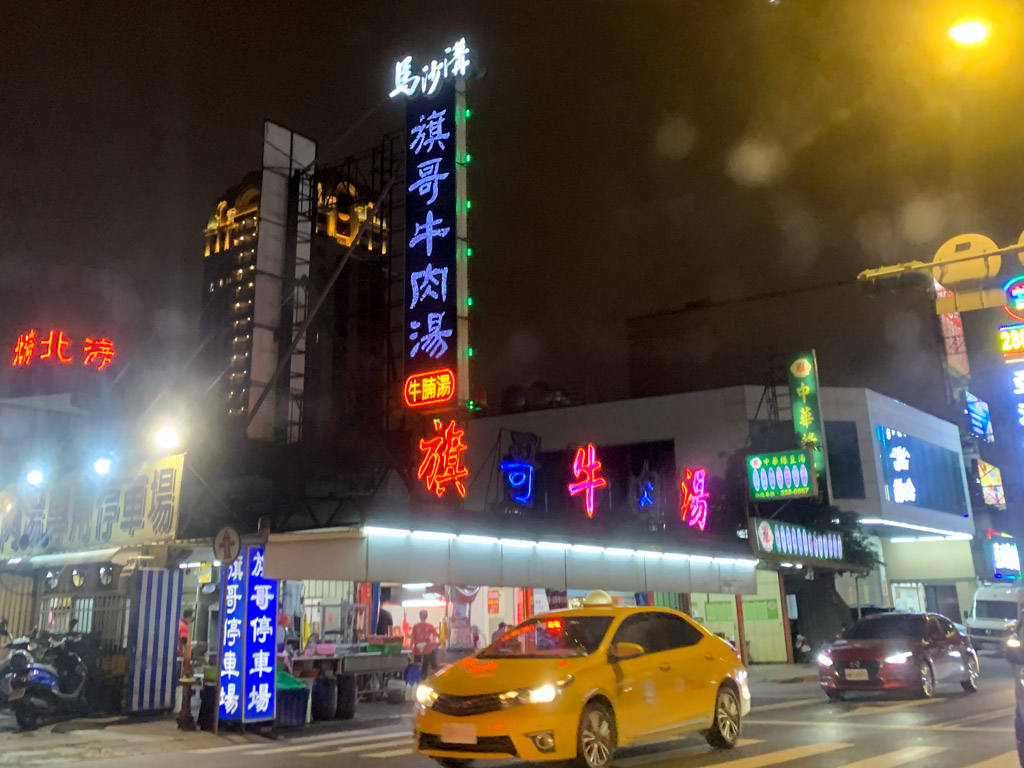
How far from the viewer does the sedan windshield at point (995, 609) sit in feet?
99.8

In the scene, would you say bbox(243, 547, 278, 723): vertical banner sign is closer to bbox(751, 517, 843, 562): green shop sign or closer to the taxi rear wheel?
the taxi rear wheel

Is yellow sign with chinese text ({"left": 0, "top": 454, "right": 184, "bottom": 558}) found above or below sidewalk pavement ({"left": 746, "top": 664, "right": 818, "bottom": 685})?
above

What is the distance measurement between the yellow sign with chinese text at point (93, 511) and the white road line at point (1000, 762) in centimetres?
1283

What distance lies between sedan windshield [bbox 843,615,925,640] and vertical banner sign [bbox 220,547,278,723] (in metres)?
9.63

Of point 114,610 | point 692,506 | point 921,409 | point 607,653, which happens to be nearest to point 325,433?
point 692,506

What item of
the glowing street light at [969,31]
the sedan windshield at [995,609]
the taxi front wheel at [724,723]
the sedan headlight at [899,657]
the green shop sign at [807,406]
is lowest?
the taxi front wheel at [724,723]

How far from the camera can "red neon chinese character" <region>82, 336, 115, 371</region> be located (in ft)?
89.8

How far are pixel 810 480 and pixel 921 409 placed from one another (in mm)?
23893

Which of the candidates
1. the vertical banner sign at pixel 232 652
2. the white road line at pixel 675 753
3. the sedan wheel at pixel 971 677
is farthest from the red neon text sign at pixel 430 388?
the sedan wheel at pixel 971 677

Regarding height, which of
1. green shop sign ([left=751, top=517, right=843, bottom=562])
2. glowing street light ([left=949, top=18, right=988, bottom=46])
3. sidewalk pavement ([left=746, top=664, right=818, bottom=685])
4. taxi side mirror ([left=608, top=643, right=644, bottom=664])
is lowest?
sidewalk pavement ([left=746, top=664, right=818, bottom=685])

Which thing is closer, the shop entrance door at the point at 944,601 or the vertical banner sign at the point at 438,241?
the vertical banner sign at the point at 438,241

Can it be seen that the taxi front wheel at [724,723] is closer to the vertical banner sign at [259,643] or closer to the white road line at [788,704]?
the white road line at [788,704]

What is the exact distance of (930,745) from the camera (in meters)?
9.23

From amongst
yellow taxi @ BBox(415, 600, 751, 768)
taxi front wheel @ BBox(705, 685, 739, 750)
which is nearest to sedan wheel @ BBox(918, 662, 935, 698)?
yellow taxi @ BBox(415, 600, 751, 768)
